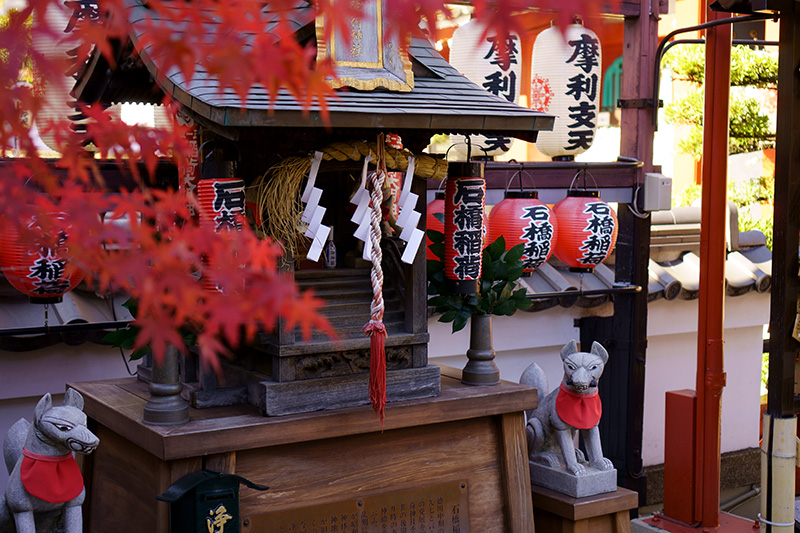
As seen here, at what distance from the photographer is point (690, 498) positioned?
6.09 m

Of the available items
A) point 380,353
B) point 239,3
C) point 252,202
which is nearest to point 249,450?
point 380,353

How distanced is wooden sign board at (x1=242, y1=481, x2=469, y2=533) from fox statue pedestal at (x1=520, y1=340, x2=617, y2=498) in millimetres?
628

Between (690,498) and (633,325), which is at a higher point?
(633,325)

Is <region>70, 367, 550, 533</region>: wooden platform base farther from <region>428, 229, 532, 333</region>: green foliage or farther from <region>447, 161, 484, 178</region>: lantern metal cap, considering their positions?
<region>447, 161, 484, 178</region>: lantern metal cap

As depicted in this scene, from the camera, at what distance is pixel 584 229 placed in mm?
5793

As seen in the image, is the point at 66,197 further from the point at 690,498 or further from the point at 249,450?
the point at 690,498

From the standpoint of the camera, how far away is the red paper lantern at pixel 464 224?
14.7 feet

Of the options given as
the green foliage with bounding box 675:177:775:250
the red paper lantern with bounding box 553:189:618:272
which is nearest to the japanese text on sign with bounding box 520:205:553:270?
the red paper lantern with bounding box 553:189:618:272

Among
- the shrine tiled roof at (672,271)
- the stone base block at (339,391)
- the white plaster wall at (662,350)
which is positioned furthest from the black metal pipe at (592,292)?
the stone base block at (339,391)

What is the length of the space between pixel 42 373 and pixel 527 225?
10.6 ft

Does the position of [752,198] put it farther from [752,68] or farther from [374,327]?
[374,327]

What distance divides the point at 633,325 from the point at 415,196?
3.09 metres

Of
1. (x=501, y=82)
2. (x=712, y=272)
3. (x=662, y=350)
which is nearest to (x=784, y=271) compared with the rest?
(x=712, y=272)

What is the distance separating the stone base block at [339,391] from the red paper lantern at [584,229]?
1.86 meters
